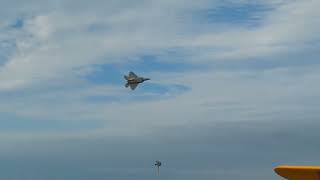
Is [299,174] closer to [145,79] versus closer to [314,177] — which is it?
[314,177]

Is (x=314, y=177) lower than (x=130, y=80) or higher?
lower

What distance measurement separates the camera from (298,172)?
4547cm

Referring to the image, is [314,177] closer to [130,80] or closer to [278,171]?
[278,171]

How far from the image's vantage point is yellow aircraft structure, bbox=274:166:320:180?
148 feet

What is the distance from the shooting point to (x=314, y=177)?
149ft

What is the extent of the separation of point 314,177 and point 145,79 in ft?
160

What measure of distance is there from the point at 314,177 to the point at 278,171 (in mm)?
2549

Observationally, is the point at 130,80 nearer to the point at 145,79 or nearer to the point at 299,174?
the point at 145,79

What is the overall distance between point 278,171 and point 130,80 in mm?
48812

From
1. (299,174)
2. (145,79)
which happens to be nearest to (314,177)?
(299,174)

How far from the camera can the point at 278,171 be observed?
45.9 metres

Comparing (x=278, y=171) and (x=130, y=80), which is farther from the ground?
(x=130, y=80)

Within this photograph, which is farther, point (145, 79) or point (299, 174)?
point (145, 79)

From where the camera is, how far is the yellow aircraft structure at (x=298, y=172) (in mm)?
45000
